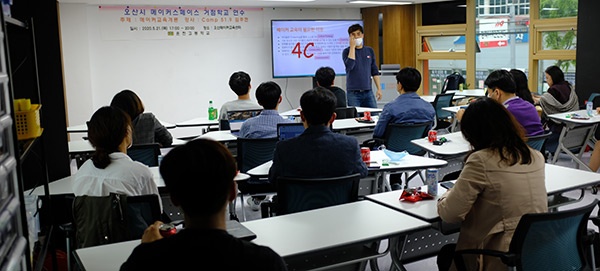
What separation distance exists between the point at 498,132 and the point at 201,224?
167cm

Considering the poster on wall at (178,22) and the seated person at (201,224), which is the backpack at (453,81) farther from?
the seated person at (201,224)

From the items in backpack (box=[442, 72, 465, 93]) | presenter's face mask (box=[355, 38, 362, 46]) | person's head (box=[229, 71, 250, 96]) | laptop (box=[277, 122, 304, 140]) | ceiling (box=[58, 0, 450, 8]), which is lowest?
laptop (box=[277, 122, 304, 140])

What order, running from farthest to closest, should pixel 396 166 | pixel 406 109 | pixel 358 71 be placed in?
pixel 358 71 < pixel 406 109 < pixel 396 166

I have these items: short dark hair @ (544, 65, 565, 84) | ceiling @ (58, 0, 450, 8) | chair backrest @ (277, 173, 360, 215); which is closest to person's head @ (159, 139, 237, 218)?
chair backrest @ (277, 173, 360, 215)

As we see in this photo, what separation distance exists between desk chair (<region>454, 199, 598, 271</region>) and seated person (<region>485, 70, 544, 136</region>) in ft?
7.86

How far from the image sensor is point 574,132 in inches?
257

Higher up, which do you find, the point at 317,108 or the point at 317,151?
the point at 317,108

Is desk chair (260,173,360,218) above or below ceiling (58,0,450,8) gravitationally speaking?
below

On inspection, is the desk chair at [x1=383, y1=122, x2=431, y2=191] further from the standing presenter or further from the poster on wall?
the poster on wall

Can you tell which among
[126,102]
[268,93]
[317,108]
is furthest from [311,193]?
[126,102]

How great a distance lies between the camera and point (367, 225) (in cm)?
291

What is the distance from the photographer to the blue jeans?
28.7ft

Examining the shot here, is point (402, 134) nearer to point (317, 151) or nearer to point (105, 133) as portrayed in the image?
point (317, 151)

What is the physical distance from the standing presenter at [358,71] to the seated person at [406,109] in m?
2.75
